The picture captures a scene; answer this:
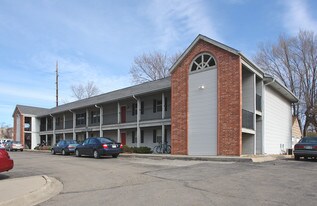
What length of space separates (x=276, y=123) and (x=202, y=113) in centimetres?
791

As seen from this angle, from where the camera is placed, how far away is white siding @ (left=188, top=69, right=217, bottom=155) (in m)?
20.7

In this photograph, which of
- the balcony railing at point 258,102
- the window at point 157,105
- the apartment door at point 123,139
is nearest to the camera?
the balcony railing at point 258,102

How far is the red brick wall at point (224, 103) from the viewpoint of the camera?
63.9 feet

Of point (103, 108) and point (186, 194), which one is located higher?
point (103, 108)

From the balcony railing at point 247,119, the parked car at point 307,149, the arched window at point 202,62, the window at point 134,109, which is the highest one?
the arched window at point 202,62

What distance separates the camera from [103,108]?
36.7 metres

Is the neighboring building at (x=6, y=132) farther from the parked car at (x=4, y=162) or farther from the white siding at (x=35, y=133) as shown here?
the parked car at (x=4, y=162)

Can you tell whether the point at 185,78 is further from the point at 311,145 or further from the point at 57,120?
the point at 57,120

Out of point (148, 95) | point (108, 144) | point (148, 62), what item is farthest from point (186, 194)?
point (148, 62)

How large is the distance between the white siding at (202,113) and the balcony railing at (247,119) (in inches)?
66.9

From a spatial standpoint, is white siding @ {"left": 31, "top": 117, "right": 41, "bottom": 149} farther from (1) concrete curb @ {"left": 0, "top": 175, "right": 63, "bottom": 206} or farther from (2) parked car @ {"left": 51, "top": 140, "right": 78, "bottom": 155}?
(1) concrete curb @ {"left": 0, "top": 175, "right": 63, "bottom": 206}

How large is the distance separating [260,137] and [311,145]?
13.0 ft

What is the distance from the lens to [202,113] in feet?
70.2

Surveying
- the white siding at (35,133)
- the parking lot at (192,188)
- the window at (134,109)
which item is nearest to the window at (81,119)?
the window at (134,109)
